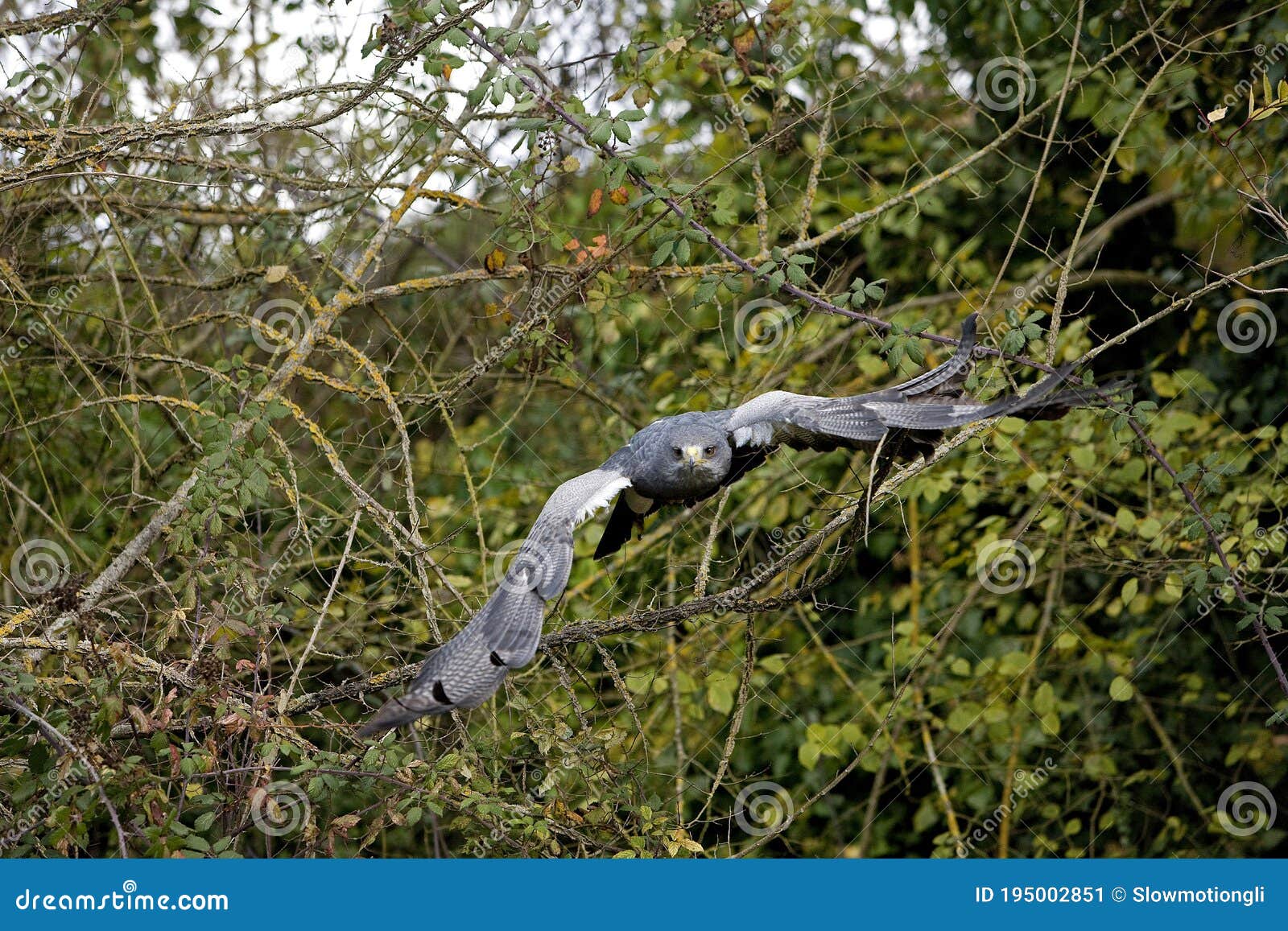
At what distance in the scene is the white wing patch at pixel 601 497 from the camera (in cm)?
327

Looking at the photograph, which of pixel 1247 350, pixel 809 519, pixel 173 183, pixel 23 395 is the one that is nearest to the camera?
pixel 173 183

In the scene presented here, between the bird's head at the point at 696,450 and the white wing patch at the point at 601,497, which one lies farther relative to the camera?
the bird's head at the point at 696,450

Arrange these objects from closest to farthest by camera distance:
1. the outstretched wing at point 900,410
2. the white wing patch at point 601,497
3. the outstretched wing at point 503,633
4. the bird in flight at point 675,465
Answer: the outstretched wing at point 503,633 < the bird in flight at point 675,465 < the outstretched wing at point 900,410 < the white wing patch at point 601,497

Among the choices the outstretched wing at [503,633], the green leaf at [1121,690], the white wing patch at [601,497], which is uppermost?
the white wing patch at [601,497]

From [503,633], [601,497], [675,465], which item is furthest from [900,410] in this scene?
[503,633]

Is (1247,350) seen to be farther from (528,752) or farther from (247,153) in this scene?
(247,153)

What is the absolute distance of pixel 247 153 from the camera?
450 centimetres

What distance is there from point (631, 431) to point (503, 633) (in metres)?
2.18

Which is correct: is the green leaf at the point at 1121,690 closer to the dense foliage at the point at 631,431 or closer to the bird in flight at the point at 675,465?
the dense foliage at the point at 631,431

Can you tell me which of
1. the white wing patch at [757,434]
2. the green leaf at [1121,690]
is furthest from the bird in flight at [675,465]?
the green leaf at [1121,690]

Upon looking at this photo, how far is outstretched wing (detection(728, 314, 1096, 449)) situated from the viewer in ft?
9.41

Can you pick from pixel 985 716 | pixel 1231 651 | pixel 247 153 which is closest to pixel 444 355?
pixel 247 153

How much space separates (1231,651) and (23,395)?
195 inches

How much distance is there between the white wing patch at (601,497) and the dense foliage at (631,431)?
1.12ft
